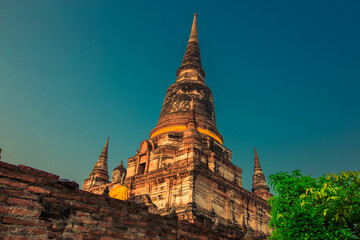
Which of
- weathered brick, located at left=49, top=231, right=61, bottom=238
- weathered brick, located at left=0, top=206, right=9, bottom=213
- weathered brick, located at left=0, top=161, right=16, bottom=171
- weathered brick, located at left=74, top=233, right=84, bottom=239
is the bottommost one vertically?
weathered brick, located at left=49, top=231, right=61, bottom=238

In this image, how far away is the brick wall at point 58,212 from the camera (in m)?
5.06

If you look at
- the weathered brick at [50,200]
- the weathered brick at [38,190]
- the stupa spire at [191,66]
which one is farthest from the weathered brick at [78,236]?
the stupa spire at [191,66]

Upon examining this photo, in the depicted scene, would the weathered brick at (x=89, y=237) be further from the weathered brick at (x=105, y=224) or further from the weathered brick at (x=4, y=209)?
the weathered brick at (x=4, y=209)

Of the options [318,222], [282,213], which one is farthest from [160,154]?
[318,222]

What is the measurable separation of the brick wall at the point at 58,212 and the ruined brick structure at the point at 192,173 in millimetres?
10575

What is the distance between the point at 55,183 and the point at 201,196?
14.1m

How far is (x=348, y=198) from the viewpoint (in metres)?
9.41

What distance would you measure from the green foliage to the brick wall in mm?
5512

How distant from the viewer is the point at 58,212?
18.3ft

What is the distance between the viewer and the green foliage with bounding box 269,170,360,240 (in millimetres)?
9211

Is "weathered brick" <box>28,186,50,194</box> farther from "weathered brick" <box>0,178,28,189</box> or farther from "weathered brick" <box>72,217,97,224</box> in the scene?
"weathered brick" <box>72,217,97,224</box>

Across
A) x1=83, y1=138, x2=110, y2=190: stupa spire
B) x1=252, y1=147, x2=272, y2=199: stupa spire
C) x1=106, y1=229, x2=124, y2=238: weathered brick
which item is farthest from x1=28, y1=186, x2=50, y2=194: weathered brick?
x1=252, y1=147, x2=272, y2=199: stupa spire

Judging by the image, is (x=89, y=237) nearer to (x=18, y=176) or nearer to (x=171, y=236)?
(x=18, y=176)

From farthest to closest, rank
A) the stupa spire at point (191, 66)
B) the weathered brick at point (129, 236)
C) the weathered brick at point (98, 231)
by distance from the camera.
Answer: the stupa spire at point (191, 66) < the weathered brick at point (129, 236) < the weathered brick at point (98, 231)
